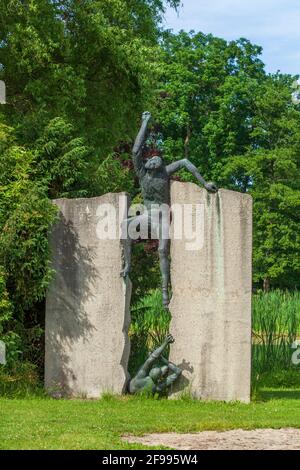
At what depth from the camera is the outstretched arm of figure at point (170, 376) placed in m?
11.7

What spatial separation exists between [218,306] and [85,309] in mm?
1762

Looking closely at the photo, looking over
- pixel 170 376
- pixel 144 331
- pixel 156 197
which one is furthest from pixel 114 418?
pixel 144 331

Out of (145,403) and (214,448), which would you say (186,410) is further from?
(214,448)

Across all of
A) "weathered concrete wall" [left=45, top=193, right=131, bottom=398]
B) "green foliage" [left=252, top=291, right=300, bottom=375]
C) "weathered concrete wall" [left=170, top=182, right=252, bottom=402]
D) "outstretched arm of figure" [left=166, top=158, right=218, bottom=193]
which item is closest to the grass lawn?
"weathered concrete wall" [left=170, top=182, right=252, bottom=402]

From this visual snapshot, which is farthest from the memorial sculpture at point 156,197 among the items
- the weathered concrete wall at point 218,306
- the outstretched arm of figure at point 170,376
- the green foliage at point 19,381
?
the green foliage at point 19,381

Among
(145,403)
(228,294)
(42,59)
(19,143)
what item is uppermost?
(42,59)

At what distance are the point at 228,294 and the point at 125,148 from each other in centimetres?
1429

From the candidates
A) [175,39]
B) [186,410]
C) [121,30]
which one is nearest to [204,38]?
[175,39]

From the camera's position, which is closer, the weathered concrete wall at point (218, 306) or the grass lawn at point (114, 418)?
the grass lawn at point (114, 418)

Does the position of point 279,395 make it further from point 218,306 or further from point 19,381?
point 19,381

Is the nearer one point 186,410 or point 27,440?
point 27,440

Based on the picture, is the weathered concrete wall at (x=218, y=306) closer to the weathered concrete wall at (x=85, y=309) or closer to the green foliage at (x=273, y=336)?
the weathered concrete wall at (x=85, y=309)

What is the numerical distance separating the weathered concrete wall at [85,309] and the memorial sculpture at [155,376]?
0.18m

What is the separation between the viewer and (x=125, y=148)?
2545 centimetres
